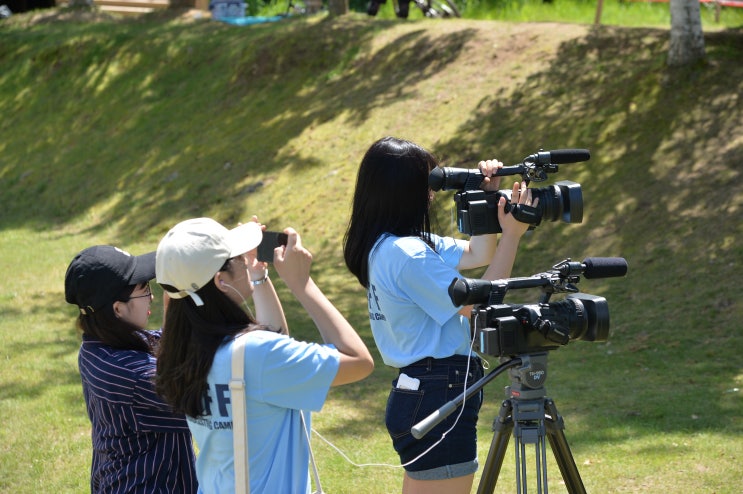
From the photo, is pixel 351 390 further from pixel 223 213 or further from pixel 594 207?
pixel 223 213

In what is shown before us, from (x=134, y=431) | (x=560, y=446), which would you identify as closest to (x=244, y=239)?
(x=134, y=431)

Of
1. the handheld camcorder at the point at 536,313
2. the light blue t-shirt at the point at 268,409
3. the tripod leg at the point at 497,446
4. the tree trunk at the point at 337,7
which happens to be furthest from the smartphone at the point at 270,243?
the tree trunk at the point at 337,7

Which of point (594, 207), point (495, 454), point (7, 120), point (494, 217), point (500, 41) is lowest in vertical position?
point (7, 120)

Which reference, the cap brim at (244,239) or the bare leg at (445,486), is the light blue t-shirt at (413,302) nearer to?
the bare leg at (445,486)

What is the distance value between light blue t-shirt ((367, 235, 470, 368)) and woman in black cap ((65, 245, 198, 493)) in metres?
0.81

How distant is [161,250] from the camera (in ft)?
9.62

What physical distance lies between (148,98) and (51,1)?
10511 millimetres

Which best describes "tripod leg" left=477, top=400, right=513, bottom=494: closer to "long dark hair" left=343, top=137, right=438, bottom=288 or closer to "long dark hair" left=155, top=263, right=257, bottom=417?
"long dark hair" left=343, top=137, right=438, bottom=288

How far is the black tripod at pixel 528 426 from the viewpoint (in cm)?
322

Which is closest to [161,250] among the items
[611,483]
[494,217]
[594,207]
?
[494,217]

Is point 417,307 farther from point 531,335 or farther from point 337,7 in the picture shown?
point 337,7

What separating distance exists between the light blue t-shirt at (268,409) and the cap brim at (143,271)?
68 cm

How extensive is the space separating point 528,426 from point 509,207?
82 centimetres

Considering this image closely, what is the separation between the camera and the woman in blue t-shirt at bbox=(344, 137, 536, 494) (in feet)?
11.1
